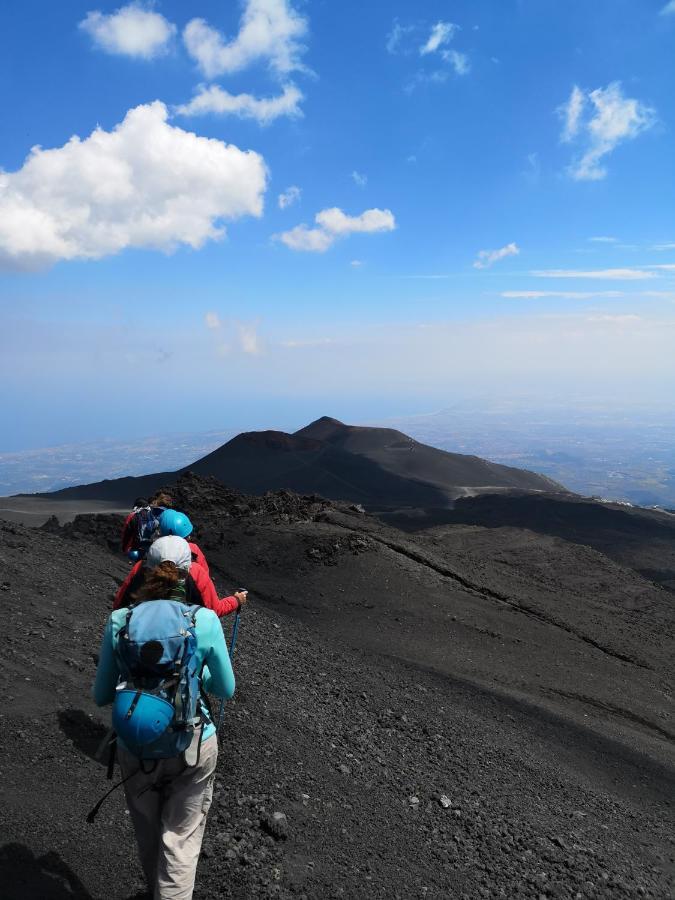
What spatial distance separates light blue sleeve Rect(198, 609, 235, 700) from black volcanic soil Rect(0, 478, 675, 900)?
1.34 meters

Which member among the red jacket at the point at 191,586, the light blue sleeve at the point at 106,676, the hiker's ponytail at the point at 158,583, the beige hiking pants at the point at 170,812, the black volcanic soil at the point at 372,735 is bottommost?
the black volcanic soil at the point at 372,735

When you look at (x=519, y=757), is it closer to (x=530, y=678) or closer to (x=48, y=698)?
(x=530, y=678)

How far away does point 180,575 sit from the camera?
2.88 metres

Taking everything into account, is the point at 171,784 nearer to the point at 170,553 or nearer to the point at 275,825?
the point at 170,553

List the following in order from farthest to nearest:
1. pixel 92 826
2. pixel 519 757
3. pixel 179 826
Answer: pixel 519 757 → pixel 92 826 → pixel 179 826

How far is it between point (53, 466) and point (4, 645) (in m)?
191

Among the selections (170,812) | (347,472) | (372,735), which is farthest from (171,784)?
(347,472)

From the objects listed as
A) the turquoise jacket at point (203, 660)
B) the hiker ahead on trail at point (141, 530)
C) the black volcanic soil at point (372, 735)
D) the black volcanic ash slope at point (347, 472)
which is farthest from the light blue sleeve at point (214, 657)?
the black volcanic ash slope at point (347, 472)

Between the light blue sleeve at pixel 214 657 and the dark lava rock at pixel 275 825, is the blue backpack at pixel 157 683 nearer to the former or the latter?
the light blue sleeve at pixel 214 657

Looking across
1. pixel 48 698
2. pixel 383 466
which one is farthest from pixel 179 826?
pixel 383 466

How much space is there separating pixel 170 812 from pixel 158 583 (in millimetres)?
945

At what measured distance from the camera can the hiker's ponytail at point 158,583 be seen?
2.72 metres

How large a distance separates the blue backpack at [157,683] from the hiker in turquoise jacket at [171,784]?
76mm

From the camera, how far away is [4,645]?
5.36 metres
